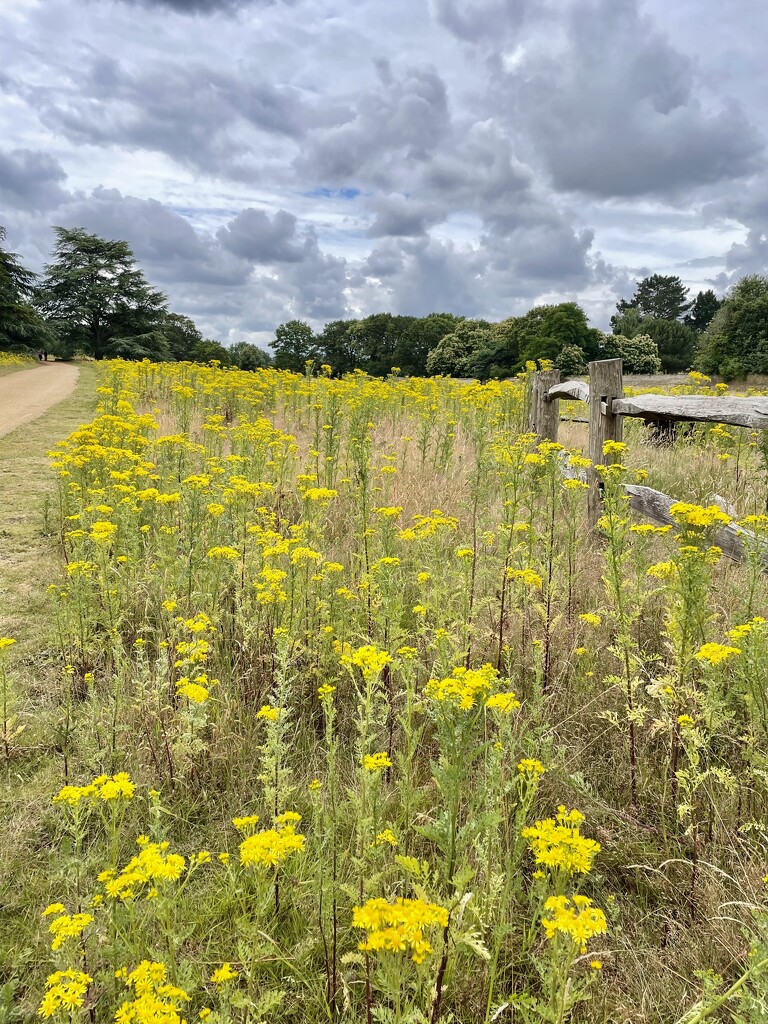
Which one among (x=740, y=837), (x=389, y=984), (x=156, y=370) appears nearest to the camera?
(x=389, y=984)

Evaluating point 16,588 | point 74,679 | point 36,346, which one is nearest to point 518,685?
point 74,679

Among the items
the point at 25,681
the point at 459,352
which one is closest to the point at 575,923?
the point at 25,681

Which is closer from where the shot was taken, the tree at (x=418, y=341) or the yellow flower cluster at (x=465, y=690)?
the yellow flower cluster at (x=465, y=690)

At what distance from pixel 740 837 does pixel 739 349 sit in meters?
47.7

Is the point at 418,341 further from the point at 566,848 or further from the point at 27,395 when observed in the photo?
the point at 566,848

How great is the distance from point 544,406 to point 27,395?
16.7 metres

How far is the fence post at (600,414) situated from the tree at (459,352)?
36.2 metres

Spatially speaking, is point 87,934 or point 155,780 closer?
point 87,934

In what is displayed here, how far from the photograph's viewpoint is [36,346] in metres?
39.6

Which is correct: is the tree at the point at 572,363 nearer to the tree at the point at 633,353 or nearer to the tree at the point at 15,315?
the tree at the point at 633,353

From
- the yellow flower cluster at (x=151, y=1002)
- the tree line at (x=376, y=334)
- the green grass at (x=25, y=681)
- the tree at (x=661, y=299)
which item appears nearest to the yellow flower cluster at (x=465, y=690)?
the yellow flower cluster at (x=151, y=1002)

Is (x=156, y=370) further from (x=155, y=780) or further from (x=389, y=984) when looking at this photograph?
(x=389, y=984)

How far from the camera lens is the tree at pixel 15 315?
34.9 metres

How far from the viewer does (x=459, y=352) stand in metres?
43.1
